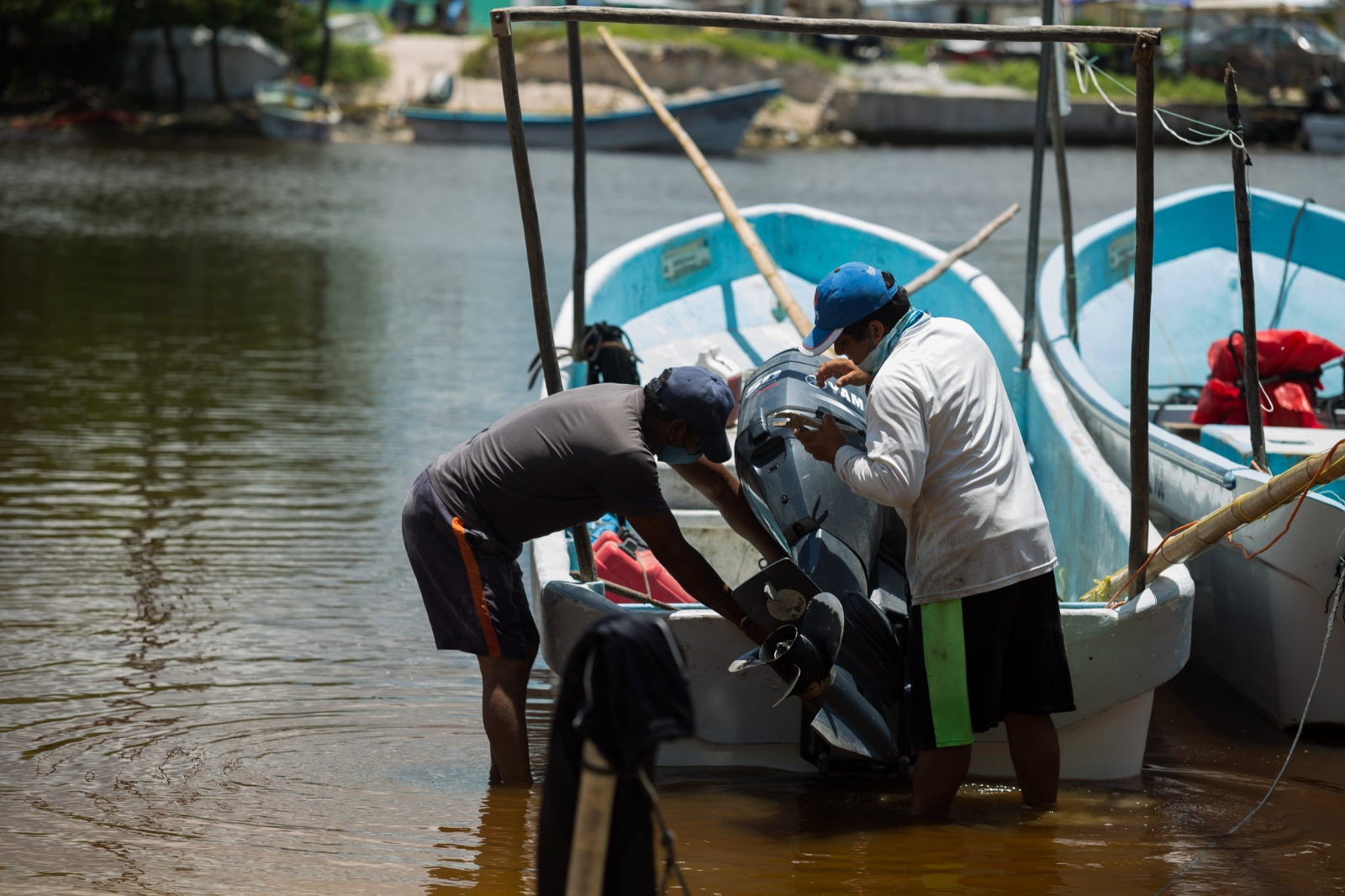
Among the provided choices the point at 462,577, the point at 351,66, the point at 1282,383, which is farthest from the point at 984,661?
the point at 351,66

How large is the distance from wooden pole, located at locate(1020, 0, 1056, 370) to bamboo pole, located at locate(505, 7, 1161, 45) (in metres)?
2.21

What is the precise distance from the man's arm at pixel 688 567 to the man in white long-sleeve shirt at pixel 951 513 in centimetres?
41

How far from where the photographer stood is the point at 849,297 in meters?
3.60

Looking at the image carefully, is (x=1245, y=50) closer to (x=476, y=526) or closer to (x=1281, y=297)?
(x=1281, y=297)

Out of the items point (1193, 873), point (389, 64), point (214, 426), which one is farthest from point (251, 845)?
point (389, 64)

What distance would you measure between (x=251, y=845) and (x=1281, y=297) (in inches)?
234

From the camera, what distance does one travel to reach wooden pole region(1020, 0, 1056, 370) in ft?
19.7

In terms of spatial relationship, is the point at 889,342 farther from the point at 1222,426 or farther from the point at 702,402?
the point at 1222,426

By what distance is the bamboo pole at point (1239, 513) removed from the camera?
3.53m

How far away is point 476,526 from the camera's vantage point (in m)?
3.80

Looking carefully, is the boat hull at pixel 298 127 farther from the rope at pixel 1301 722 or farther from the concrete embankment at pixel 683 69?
the rope at pixel 1301 722

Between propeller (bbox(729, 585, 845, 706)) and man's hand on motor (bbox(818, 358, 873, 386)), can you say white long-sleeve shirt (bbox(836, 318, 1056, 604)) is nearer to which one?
man's hand on motor (bbox(818, 358, 873, 386))

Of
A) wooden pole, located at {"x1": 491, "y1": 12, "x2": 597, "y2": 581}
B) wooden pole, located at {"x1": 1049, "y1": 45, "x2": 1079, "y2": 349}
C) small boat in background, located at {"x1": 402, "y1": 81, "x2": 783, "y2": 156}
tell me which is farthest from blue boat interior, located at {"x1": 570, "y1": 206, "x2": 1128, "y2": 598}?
small boat in background, located at {"x1": 402, "y1": 81, "x2": 783, "y2": 156}

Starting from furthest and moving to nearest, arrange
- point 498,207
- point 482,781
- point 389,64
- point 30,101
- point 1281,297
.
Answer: point 389,64
point 30,101
point 498,207
point 1281,297
point 482,781
